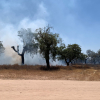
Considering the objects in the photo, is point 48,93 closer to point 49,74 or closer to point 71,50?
point 49,74

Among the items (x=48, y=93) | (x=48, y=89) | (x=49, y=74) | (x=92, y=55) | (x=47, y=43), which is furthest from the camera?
(x=92, y=55)

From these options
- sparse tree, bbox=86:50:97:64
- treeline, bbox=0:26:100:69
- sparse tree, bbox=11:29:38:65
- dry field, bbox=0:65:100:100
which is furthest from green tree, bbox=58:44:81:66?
sparse tree, bbox=86:50:97:64

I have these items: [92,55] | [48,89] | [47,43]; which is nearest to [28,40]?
[47,43]

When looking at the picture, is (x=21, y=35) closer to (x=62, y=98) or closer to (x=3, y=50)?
(x=3, y=50)

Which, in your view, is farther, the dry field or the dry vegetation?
the dry vegetation

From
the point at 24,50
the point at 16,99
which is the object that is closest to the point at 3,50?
the point at 24,50

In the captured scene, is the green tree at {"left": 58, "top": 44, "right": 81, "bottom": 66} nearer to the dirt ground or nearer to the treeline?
the treeline

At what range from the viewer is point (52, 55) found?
91.0 ft

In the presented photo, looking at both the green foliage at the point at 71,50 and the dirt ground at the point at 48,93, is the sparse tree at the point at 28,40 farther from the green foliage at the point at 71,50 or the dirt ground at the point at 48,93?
the dirt ground at the point at 48,93

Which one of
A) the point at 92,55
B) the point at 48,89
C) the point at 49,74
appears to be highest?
the point at 92,55

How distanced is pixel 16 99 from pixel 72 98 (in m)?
2.75

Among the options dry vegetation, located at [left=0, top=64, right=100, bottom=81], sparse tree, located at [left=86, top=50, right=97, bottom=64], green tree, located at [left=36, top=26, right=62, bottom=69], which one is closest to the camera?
dry vegetation, located at [left=0, top=64, right=100, bottom=81]

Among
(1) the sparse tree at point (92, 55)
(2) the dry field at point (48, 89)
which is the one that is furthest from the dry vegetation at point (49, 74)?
(1) the sparse tree at point (92, 55)

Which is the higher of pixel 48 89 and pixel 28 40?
pixel 28 40
